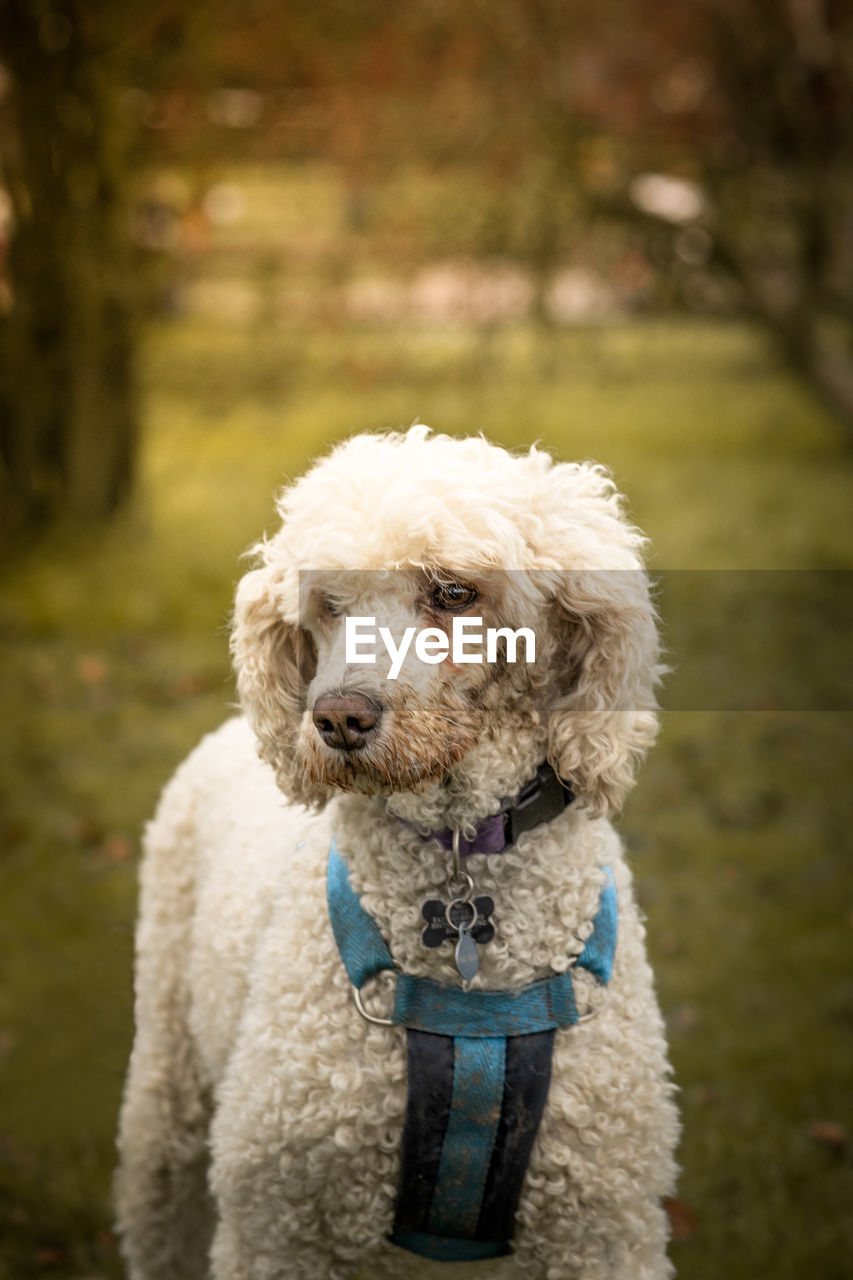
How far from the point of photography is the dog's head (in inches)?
83.0

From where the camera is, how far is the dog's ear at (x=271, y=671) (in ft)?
7.84

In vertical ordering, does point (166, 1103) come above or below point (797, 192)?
below

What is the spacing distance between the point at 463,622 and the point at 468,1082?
30.7 inches

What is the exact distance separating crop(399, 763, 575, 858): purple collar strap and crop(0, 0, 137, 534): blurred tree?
24.2 feet

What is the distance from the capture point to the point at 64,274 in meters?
8.72

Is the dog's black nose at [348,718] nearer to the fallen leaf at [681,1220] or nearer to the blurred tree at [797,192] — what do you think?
the fallen leaf at [681,1220]

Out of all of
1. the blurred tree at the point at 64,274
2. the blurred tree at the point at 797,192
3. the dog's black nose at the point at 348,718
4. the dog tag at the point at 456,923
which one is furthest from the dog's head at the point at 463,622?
the blurred tree at the point at 797,192

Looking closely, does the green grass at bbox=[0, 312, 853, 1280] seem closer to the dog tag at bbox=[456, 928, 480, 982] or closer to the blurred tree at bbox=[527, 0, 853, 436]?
the dog tag at bbox=[456, 928, 480, 982]

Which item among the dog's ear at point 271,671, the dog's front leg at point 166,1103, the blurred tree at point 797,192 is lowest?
the dog's front leg at point 166,1103

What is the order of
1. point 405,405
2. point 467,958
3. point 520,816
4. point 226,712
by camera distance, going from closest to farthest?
point 467,958
point 520,816
point 226,712
point 405,405

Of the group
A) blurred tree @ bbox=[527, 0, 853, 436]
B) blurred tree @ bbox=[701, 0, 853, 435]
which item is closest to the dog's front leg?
blurred tree @ bbox=[527, 0, 853, 436]

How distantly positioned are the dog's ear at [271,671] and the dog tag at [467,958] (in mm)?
396

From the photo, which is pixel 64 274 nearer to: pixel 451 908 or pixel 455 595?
pixel 455 595

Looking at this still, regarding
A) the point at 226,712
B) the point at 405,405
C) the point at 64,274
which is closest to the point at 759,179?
the point at 405,405
